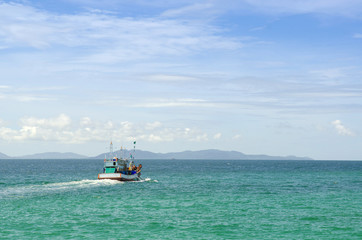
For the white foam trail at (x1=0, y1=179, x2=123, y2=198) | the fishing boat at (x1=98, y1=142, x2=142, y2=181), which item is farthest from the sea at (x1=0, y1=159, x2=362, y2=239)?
the fishing boat at (x1=98, y1=142, x2=142, y2=181)

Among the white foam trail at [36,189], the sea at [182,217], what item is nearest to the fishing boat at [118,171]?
the white foam trail at [36,189]

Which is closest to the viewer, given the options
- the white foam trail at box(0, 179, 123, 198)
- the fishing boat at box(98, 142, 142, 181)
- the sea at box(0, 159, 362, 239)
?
the sea at box(0, 159, 362, 239)

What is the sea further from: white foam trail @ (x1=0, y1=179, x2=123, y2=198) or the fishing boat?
the fishing boat

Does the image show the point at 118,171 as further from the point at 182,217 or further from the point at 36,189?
the point at 182,217

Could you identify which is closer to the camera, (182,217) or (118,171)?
(182,217)

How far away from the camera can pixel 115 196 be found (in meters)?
65.4

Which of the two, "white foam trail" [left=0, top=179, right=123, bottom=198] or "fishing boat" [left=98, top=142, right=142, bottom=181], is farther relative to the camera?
"fishing boat" [left=98, top=142, right=142, bottom=181]

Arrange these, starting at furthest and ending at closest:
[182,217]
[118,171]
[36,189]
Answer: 1. [118,171]
2. [36,189]
3. [182,217]

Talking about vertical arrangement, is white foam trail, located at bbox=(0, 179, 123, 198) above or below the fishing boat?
below

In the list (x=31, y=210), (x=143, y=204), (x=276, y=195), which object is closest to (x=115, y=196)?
(x=143, y=204)

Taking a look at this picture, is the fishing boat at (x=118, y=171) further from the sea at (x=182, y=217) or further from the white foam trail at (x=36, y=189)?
the sea at (x=182, y=217)

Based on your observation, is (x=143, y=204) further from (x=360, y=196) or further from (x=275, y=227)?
(x=360, y=196)

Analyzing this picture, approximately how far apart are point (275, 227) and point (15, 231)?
25.1 meters

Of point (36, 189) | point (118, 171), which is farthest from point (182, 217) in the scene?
point (118, 171)
